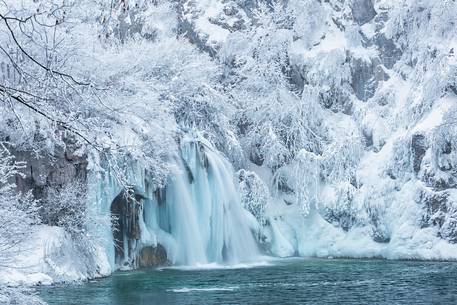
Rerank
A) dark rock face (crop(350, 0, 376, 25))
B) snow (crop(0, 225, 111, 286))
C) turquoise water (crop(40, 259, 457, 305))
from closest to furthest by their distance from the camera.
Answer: turquoise water (crop(40, 259, 457, 305)) < snow (crop(0, 225, 111, 286)) < dark rock face (crop(350, 0, 376, 25))

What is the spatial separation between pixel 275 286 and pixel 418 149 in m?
16.7

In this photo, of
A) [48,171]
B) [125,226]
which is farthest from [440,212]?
[48,171]

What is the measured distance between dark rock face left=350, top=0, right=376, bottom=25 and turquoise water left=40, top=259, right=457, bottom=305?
21039 mm

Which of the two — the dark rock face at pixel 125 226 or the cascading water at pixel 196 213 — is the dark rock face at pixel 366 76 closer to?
the cascading water at pixel 196 213

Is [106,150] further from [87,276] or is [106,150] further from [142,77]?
[142,77]

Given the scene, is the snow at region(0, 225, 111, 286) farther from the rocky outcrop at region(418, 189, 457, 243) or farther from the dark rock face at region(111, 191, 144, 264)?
the rocky outcrop at region(418, 189, 457, 243)

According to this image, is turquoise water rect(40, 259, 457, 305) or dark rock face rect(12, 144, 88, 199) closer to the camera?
turquoise water rect(40, 259, 457, 305)

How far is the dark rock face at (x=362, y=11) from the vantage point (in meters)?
46.5

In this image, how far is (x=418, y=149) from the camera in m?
36.6

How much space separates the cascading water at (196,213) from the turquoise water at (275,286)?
3.07m

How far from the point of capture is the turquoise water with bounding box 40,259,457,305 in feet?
63.8

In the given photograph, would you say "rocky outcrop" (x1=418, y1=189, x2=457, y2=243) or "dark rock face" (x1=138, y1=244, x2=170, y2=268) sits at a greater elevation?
"rocky outcrop" (x1=418, y1=189, x2=457, y2=243)

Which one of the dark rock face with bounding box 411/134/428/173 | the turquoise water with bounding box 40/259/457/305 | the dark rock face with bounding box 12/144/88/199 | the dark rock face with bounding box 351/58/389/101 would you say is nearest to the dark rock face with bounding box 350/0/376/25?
the dark rock face with bounding box 351/58/389/101

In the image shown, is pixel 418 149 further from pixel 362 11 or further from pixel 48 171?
pixel 48 171
